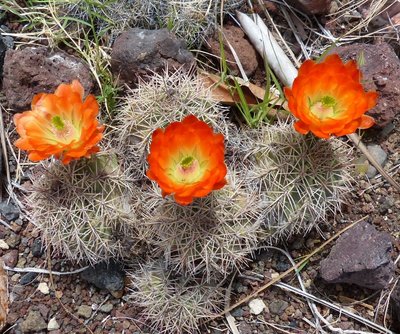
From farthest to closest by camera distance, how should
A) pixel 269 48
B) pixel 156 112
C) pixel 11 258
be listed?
pixel 269 48
pixel 11 258
pixel 156 112

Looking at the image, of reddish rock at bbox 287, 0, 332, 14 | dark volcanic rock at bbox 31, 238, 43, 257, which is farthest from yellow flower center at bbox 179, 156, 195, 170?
reddish rock at bbox 287, 0, 332, 14

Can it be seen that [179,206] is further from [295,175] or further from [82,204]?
[295,175]

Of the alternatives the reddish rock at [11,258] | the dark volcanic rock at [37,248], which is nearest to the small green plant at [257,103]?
the dark volcanic rock at [37,248]

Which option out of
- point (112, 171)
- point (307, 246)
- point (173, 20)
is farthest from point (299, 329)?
point (173, 20)

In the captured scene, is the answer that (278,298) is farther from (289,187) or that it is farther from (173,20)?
(173,20)

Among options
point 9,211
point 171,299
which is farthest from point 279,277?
point 9,211
